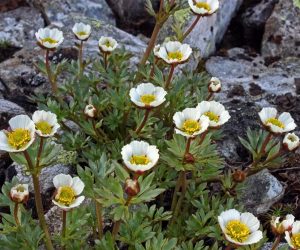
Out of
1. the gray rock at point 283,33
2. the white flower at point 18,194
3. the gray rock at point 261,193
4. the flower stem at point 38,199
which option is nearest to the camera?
the white flower at point 18,194

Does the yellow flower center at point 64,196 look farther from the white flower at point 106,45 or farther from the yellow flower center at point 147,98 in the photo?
the white flower at point 106,45

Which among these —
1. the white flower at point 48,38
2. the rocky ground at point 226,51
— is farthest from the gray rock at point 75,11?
the white flower at point 48,38

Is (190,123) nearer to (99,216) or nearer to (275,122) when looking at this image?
(275,122)

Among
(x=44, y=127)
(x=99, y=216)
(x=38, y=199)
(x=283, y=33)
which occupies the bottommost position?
(x=283, y=33)

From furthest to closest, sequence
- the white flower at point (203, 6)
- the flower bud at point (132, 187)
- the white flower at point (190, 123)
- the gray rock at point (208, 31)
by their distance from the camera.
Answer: the gray rock at point (208, 31) < the white flower at point (203, 6) < the white flower at point (190, 123) < the flower bud at point (132, 187)

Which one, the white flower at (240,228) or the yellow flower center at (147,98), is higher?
the yellow flower center at (147,98)

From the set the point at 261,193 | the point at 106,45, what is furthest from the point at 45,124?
the point at 261,193
